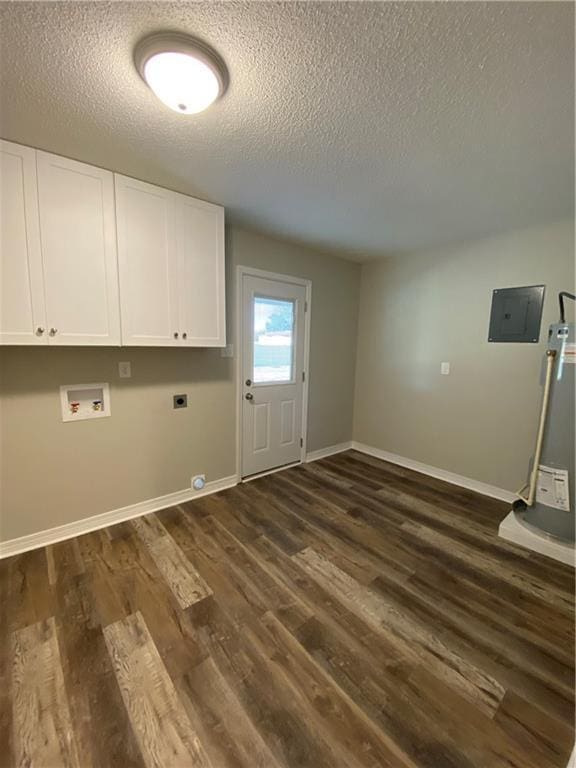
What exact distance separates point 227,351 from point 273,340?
0.58m

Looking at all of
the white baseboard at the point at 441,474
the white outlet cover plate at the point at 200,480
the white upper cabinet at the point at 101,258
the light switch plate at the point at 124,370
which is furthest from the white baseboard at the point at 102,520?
the white baseboard at the point at 441,474

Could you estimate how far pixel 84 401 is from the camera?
2.24m

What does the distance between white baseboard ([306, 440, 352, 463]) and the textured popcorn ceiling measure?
271 centimetres

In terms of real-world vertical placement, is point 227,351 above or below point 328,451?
above

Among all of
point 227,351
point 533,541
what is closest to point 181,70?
point 227,351

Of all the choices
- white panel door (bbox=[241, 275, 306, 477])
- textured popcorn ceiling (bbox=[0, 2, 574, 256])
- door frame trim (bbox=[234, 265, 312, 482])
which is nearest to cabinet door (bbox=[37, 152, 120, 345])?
textured popcorn ceiling (bbox=[0, 2, 574, 256])

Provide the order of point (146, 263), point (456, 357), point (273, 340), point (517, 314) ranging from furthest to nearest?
point (273, 340) < point (456, 357) < point (517, 314) < point (146, 263)

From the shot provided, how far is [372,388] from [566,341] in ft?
6.78

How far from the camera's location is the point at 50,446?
2.13 m

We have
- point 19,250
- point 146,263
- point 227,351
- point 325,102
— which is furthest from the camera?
point 227,351

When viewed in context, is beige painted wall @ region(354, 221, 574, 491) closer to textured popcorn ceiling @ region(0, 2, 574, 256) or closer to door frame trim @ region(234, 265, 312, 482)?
textured popcorn ceiling @ region(0, 2, 574, 256)

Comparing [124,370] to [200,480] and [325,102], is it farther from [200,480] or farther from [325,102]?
[325,102]

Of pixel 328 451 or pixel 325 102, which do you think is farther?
pixel 328 451

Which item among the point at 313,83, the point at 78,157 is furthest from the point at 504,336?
the point at 78,157
